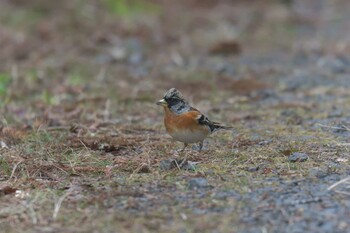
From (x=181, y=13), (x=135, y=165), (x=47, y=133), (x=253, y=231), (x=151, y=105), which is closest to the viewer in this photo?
(x=253, y=231)

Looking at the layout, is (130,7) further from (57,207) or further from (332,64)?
(57,207)

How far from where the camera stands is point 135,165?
5.37m

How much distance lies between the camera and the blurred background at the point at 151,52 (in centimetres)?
873

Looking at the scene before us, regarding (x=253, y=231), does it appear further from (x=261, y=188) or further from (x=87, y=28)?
(x=87, y=28)

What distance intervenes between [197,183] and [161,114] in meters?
3.29

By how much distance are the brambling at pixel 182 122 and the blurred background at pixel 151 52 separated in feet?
5.59

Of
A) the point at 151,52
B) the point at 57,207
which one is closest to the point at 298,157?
the point at 57,207

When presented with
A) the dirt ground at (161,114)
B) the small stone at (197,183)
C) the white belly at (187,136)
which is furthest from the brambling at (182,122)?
the small stone at (197,183)

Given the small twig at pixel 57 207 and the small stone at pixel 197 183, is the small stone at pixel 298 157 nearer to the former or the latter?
the small stone at pixel 197 183

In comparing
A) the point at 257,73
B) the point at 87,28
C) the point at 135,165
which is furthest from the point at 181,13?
the point at 135,165

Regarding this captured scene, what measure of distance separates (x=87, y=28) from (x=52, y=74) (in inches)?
112

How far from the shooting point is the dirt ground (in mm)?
4336

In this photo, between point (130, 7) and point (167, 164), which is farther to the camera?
point (130, 7)

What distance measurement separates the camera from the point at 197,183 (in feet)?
15.7
